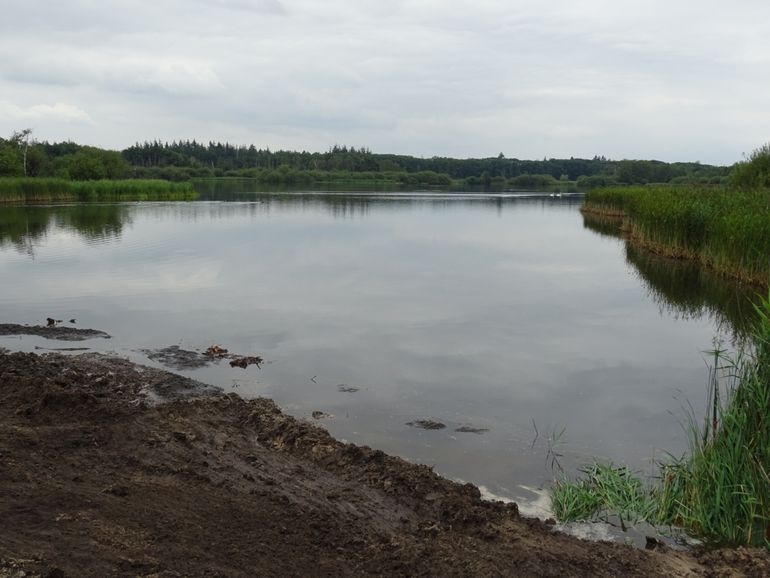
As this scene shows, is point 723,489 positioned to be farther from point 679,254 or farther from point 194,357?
point 679,254

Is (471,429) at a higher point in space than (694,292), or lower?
lower

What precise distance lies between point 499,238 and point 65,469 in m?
24.9

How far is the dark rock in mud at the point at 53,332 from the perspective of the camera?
9.50 meters

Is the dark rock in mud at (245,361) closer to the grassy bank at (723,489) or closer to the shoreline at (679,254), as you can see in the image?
the grassy bank at (723,489)

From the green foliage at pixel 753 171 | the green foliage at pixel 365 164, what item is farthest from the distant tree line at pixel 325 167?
the green foliage at pixel 753 171

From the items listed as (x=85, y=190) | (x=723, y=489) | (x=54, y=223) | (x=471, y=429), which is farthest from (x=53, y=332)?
(x=85, y=190)

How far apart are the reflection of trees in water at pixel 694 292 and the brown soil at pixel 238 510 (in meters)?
6.98

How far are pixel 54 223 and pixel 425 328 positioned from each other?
78.1ft

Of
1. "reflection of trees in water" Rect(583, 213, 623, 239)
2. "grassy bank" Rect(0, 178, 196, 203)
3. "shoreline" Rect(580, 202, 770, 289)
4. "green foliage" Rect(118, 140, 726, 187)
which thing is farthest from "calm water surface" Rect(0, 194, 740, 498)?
"green foliage" Rect(118, 140, 726, 187)

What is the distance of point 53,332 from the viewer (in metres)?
9.66

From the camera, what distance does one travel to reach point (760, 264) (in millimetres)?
14469

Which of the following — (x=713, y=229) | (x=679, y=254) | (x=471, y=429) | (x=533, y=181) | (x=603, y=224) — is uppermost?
(x=533, y=181)

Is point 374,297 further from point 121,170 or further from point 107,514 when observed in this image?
point 121,170

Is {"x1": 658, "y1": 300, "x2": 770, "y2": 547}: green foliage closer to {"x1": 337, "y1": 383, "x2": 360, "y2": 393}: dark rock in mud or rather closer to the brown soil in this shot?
the brown soil
